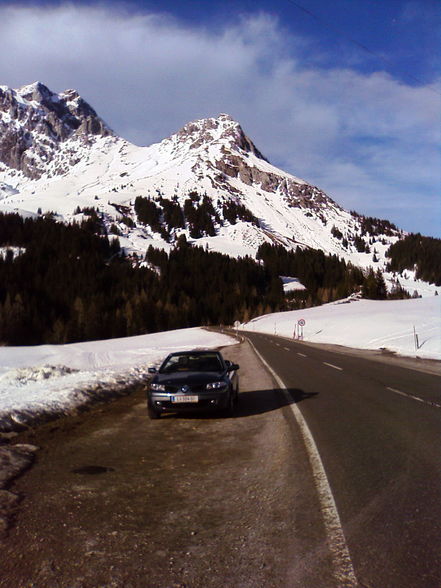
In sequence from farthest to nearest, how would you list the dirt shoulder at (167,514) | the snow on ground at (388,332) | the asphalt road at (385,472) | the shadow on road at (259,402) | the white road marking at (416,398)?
1. the snow on ground at (388,332)
2. the white road marking at (416,398)
3. the shadow on road at (259,402)
4. the asphalt road at (385,472)
5. the dirt shoulder at (167,514)

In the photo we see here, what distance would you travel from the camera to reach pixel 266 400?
11234 mm

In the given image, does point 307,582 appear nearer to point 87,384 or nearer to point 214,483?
point 214,483

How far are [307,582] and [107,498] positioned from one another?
2.55 meters

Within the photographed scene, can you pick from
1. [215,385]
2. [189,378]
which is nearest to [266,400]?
[215,385]

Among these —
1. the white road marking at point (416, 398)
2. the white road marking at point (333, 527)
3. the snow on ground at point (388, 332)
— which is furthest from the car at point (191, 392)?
the snow on ground at point (388, 332)

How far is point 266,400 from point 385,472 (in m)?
5.90

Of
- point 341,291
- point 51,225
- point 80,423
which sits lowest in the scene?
point 80,423

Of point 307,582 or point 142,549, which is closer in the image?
point 307,582

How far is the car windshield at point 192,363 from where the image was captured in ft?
33.7

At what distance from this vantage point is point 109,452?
6836mm

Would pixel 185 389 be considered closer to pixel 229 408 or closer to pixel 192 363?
pixel 229 408

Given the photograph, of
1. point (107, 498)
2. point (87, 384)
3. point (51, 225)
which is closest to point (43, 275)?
point (51, 225)

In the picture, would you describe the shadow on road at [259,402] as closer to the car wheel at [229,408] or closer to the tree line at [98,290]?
the car wheel at [229,408]

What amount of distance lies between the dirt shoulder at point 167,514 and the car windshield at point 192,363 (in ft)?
7.91
